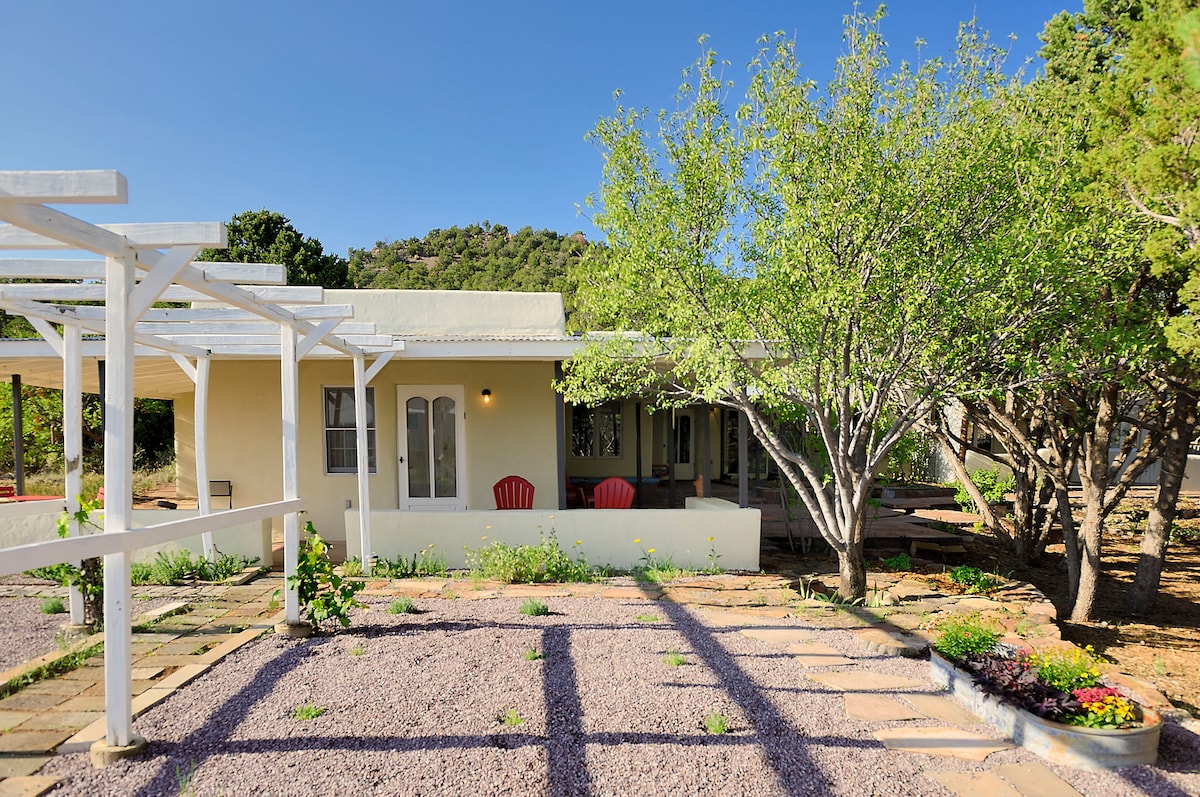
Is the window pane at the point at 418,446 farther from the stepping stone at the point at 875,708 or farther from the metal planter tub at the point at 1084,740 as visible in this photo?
the metal planter tub at the point at 1084,740

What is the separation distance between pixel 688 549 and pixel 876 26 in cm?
549

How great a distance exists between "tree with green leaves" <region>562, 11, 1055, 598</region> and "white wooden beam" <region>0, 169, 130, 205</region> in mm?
3730

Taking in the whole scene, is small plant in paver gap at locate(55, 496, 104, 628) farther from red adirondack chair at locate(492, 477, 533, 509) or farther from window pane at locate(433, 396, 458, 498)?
red adirondack chair at locate(492, 477, 533, 509)

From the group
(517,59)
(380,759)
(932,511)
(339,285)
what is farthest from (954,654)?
(339,285)

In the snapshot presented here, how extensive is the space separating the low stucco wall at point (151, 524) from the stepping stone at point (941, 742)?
6973mm

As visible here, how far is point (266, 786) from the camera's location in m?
3.14

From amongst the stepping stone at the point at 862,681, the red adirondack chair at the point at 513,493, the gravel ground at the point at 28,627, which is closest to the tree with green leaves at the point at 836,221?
the stepping stone at the point at 862,681

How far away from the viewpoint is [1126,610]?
791 cm

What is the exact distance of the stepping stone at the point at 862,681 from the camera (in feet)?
14.9

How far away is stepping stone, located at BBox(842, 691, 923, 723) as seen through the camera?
4051 millimetres

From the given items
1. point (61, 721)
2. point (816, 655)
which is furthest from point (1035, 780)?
point (61, 721)

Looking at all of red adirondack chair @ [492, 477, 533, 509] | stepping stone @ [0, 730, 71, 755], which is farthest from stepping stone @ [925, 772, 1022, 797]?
red adirondack chair @ [492, 477, 533, 509]

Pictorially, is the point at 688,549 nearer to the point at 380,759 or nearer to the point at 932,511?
the point at 380,759

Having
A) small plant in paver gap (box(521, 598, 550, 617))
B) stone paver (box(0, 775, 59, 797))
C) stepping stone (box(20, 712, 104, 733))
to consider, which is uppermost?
stone paver (box(0, 775, 59, 797))
